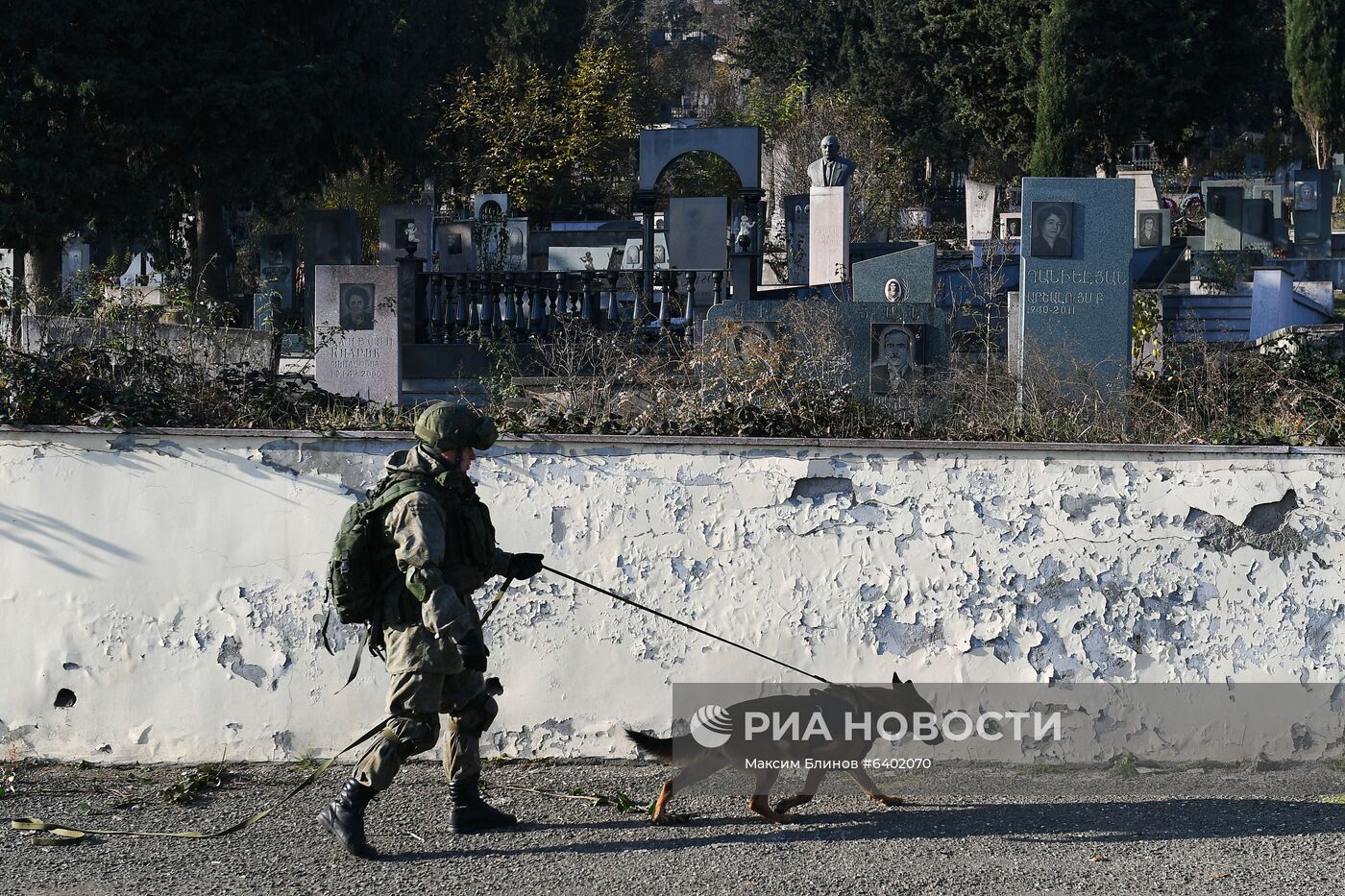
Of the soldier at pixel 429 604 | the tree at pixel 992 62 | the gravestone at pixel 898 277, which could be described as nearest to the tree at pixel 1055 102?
the tree at pixel 992 62

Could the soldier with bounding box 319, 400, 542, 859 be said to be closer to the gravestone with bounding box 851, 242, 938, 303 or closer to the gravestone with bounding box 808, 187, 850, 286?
the gravestone with bounding box 851, 242, 938, 303

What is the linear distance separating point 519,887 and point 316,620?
1.91 metres

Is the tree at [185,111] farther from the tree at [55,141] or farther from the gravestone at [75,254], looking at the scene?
the gravestone at [75,254]

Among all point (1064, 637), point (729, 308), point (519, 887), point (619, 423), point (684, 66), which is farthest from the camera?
point (684, 66)

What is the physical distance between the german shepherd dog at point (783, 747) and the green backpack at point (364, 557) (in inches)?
43.9

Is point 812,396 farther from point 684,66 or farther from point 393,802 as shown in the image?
point 684,66

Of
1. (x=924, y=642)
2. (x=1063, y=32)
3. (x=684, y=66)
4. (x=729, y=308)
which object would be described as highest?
(x=684, y=66)

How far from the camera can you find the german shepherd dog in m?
5.44

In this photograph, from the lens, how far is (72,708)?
6.33 m

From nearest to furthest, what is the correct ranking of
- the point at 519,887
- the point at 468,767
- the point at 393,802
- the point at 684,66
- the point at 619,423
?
the point at 519,887 → the point at 468,767 → the point at 393,802 → the point at 619,423 → the point at 684,66

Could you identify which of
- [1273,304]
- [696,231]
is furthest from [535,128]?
[1273,304]

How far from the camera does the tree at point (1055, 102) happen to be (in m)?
31.7

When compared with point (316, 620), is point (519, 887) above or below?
below

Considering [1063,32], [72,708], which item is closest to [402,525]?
[72,708]
